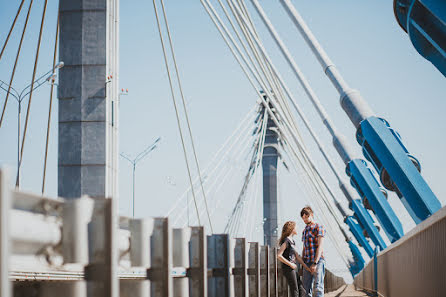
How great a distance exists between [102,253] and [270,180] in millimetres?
53080

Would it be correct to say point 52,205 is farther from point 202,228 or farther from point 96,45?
point 96,45

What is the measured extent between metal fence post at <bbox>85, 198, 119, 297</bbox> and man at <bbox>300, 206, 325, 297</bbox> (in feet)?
19.1

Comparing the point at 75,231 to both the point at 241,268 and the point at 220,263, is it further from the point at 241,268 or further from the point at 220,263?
the point at 241,268

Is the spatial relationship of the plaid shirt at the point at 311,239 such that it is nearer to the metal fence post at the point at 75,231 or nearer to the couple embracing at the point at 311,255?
the couple embracing at the point at 311,255

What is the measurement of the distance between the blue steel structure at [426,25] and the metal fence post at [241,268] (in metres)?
2.97

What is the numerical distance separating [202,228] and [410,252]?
13.1 feet

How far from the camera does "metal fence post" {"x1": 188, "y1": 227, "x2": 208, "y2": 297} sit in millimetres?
6832

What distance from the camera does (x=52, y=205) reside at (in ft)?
12.7

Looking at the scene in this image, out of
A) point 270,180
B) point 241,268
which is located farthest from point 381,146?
point 270,180

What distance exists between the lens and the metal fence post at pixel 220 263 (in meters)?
8.14

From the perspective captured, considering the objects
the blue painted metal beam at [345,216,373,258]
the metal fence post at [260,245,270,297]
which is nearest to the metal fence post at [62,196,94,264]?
the metal fence post at [260,245,270,297]

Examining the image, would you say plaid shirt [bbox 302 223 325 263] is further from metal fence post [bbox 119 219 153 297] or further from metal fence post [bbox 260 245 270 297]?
metal fence post [bbox 119 219 153 297]

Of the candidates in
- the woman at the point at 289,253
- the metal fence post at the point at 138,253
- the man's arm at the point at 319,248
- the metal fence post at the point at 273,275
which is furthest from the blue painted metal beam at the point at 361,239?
the metal fence post at the point at 138,253

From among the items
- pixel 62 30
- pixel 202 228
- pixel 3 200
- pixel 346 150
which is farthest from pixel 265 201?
pixel 3 200
